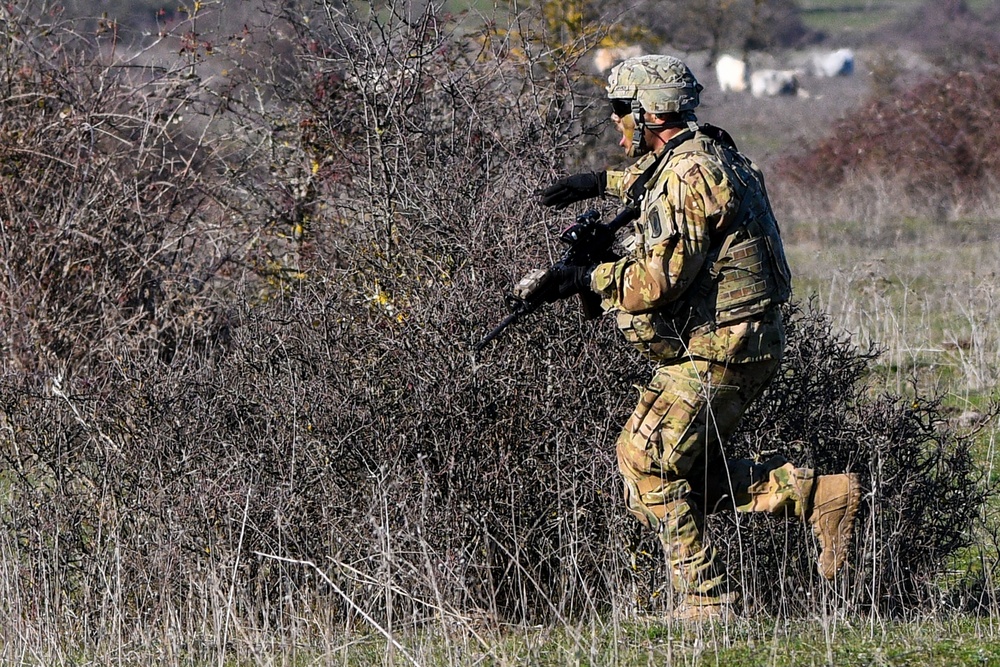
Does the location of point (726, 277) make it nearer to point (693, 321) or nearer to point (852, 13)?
point (693, 321)

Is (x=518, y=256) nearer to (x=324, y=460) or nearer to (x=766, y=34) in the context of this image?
(x=324, y=460)

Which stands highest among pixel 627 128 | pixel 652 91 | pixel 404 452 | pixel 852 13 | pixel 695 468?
pixel 652 91

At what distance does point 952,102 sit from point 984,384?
10442 millimetres

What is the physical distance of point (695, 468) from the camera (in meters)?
4.35

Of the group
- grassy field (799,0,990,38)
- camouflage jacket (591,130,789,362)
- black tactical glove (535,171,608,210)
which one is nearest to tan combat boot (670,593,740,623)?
camouflage jacket (591,130,789,362)

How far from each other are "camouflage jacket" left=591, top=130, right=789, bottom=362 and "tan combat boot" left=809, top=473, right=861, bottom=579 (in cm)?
50

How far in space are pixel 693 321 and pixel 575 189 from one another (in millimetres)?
725

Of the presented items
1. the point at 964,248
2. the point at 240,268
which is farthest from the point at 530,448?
the point at 964,248

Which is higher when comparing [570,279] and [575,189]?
[575,189]

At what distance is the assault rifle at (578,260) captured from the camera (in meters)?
4.26

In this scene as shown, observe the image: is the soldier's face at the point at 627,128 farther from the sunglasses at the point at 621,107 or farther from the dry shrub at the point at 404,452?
the dry shrub at the point at 404,452

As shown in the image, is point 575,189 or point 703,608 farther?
point 575,189

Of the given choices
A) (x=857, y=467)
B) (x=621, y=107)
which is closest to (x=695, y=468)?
(x=857, y=467)

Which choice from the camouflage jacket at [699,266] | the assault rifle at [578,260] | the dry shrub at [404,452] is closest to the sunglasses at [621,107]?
the camouflage jacket at [699,266]
